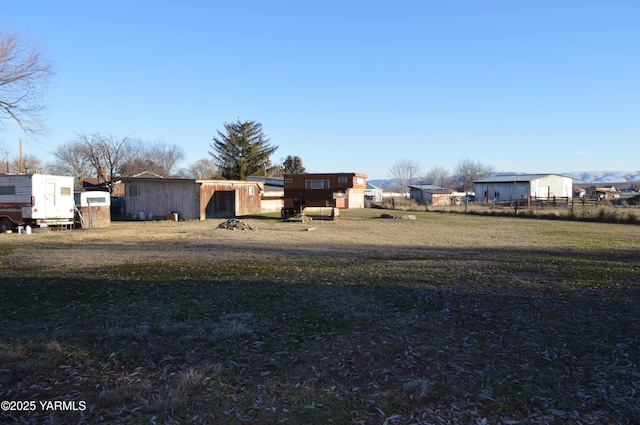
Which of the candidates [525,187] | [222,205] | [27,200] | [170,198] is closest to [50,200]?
[27,200]

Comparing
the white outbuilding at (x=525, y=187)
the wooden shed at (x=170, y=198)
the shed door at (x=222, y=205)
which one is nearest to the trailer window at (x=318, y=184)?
the shed door at (x=222, y=205)

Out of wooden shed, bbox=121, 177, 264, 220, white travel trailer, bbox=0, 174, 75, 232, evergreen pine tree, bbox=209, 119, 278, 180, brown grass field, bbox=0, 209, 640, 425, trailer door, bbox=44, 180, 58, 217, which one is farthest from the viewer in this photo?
evergreen pine tree, bbox=209, 119, 278, 180

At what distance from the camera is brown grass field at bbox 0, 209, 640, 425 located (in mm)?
3893

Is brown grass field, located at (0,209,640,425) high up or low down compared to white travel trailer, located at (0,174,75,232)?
down

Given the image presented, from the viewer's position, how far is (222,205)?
33.6 meters

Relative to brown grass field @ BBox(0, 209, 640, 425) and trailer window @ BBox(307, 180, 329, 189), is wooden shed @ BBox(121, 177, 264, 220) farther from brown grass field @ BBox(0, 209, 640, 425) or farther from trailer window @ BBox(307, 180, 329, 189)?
brown grass field @ BBox(0, 209, 640, 425)

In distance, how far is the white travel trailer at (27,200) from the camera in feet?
63.7

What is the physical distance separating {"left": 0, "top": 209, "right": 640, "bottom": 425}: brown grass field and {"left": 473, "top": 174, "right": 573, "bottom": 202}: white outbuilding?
62.7m

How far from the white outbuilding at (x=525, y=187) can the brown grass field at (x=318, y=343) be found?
62664 millimetres

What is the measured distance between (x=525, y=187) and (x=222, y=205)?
53088mm

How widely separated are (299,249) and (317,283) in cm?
601

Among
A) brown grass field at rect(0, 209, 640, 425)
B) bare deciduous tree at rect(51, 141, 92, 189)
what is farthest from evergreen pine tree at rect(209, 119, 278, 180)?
brown grass field at rect(0, 209, 640, 425)

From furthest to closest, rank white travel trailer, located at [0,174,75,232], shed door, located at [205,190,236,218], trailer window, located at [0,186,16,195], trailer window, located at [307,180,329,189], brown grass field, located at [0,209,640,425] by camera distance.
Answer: trailer window, located at [307,180,329,189] < shed door, located at [205,190,236,218] < trailer window, located at [0,186,16,195] < white travel trailer, located at [0,174,75,232] < brown grass field, located at [0,209,640,425]

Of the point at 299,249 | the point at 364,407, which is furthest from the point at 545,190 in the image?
the point at 364,407
